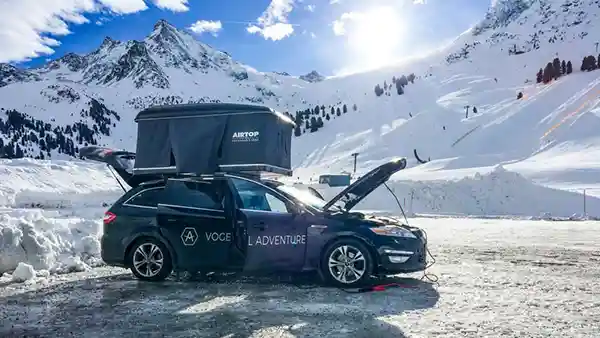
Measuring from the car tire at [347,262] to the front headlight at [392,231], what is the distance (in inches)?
11.2

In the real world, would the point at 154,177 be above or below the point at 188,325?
above

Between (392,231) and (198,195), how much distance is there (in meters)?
2.93

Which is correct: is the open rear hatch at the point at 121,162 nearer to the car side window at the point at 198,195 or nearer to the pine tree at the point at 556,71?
the car side window at the point at 198,195

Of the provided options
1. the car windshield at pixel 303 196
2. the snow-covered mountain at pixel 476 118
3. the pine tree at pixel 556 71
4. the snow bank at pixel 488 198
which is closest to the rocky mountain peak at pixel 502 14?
the snow-covered mountain at pixel 476 118

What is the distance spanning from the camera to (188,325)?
17.5ft

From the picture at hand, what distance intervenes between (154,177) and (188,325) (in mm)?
3446

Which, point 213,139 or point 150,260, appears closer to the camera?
point 213,139

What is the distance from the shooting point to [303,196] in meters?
7.99

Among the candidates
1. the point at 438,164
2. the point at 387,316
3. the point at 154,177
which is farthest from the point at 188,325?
the point at 438,164

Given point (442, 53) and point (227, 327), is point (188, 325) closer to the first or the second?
point (227, 327)

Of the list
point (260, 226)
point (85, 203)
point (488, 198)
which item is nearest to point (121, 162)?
point (260, 226)

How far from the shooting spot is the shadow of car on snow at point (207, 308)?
16.9ft

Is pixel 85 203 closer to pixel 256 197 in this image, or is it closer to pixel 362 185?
pixel 256 197

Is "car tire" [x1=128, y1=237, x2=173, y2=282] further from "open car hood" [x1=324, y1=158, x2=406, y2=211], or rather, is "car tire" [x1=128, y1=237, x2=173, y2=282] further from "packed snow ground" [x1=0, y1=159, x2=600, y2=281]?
"open car hood" [x1=324, y1=158, x2=406, y2=211]
